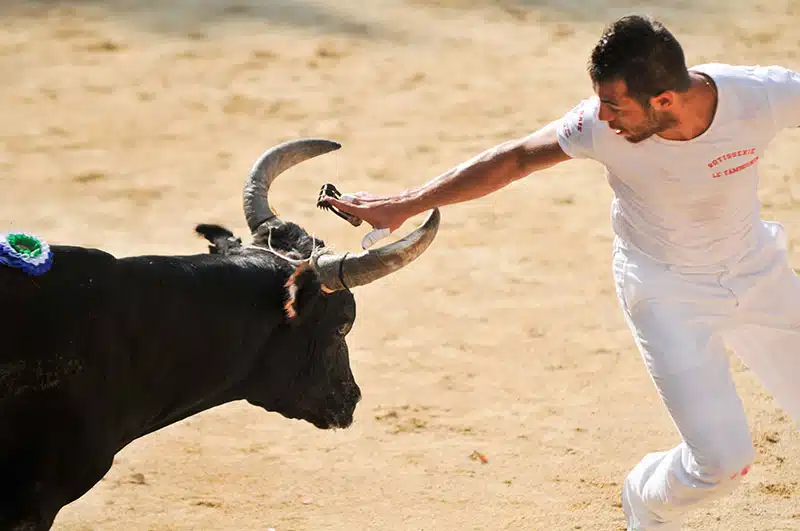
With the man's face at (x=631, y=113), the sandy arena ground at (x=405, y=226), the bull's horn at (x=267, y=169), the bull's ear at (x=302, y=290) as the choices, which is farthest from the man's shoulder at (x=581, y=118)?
the sandy arena ground at (x=405, y=226)

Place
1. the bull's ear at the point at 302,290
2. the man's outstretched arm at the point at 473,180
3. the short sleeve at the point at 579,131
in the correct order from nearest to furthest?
the short sleeve at the point at 579,131 < the man's outstretched arm at the point at 473,180 < the bull's ear at the point at 302,290

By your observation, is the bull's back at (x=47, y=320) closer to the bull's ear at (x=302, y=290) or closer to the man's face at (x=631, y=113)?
the bull's ear at (x=302, y=290)

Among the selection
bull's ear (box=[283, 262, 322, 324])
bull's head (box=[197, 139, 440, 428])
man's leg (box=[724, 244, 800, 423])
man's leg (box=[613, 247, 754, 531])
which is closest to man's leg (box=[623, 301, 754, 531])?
man's leg (box=[613, 247, 754, 531])

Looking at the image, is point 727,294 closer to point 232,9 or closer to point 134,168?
point 134,168

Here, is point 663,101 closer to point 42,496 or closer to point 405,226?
point 42,496

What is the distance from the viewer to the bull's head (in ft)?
15.3

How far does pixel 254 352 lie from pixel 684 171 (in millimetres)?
1842

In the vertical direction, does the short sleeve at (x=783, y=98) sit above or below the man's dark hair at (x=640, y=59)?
below

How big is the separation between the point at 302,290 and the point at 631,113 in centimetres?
147

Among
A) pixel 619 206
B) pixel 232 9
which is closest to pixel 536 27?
pixel 232 9

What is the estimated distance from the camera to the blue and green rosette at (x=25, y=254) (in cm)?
429

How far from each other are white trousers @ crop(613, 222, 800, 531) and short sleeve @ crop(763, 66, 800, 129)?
49 cm

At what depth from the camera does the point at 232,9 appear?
1295cm

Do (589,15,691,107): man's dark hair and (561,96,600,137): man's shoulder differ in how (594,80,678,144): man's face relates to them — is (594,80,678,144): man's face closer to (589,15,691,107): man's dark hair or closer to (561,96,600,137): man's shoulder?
(589,15,691,107): man's dark hair
